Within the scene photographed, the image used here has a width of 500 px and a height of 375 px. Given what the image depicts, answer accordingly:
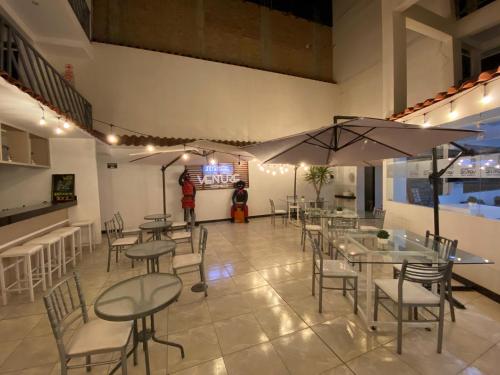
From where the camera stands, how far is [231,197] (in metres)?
8.40

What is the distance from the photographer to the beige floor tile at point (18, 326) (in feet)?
8.15

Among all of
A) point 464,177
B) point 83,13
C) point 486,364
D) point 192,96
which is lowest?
point 486,364

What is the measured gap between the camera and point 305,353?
7.01 ft

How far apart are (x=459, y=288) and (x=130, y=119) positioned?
8.61 m

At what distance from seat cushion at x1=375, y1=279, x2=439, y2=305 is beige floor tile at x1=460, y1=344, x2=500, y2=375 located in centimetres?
53

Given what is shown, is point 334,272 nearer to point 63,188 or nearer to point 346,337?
point 346,337

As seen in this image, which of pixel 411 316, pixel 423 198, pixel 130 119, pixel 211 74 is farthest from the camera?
pixel 211 74

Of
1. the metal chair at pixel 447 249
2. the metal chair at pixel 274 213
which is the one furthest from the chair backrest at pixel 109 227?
the metal chair at pixel 447 249

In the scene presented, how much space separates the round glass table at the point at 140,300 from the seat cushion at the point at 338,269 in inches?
71.1

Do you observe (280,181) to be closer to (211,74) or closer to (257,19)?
(211,74)

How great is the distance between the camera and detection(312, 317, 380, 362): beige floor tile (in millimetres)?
2146

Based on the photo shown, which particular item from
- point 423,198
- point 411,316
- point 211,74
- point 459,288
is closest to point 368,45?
point 211,74

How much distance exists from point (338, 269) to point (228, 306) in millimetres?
1495

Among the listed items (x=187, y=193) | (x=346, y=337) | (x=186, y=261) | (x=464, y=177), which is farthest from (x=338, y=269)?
(x=187, y=193)
